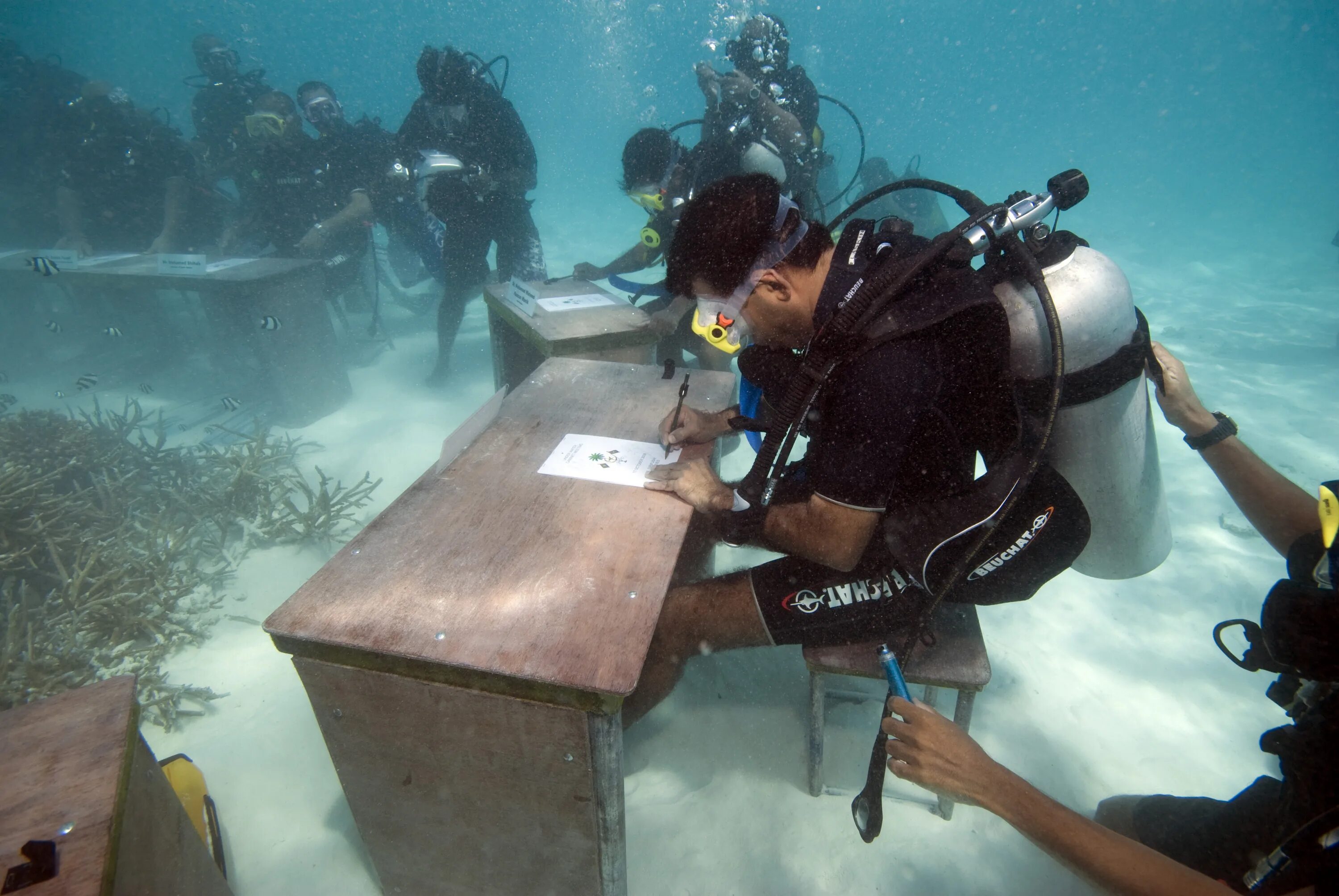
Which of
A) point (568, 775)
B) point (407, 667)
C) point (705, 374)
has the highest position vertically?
point (705, 374)

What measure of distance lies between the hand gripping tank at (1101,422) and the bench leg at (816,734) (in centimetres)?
124

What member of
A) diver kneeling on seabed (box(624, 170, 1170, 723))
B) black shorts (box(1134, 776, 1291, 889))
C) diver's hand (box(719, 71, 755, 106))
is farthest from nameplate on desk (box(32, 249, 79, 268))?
black shorts (box(1134, 776, 1291, 889))

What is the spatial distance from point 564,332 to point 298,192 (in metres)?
7.49

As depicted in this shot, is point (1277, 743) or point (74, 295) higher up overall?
point (1277, 743)

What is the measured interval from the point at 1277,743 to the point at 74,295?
550 inches

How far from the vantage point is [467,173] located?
7.05 metres

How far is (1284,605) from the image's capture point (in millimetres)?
1261

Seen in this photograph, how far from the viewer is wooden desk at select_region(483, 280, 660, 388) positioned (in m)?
3.88

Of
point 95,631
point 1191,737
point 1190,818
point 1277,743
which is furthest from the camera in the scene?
point 95,631

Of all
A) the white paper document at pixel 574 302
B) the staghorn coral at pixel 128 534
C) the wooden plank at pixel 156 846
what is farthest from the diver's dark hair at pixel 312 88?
the wooden plank at pixel 156 846

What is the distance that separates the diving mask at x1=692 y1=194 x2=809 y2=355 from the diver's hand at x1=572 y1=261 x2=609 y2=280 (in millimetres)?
3715

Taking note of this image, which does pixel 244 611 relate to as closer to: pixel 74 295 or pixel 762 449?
pixel 762 449

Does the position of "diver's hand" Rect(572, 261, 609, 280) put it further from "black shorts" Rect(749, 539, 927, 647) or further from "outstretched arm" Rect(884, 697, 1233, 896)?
"outstretched arm" Rect(884, 697, 1233, 896)

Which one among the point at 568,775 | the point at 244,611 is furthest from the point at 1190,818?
the point at 244,611
